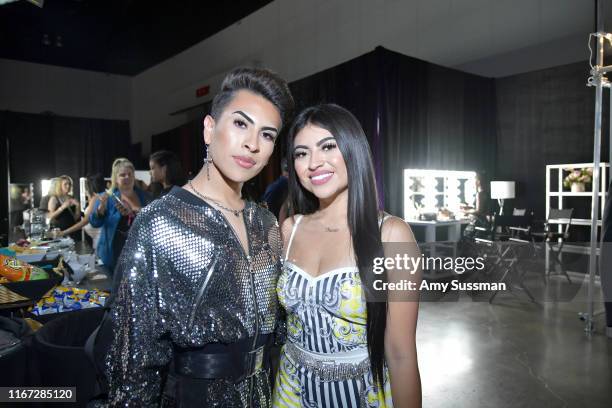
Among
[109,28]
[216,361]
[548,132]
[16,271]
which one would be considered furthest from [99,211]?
[109,28]

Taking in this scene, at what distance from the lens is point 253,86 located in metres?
1.15

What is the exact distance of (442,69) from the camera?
595cm

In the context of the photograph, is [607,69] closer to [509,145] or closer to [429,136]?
[509,145]

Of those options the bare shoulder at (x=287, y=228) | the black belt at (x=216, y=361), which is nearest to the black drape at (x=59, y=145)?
the bare shoulder at (x=287, y=228)

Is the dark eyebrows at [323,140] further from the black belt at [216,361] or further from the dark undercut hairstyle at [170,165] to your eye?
the dark undercut hairstyle at [170,165]

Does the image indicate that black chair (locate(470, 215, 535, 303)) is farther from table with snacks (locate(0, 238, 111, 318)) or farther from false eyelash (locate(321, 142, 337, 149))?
table with snacks (locate(0, 238, 111, 318))

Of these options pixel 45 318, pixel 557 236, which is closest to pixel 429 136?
pixel 557 236

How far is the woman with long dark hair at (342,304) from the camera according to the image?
1193 millimetres

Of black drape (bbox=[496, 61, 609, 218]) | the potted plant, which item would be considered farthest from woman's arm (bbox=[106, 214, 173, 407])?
the potted plant

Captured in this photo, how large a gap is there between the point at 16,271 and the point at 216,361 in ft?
3.56

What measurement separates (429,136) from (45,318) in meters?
5.70

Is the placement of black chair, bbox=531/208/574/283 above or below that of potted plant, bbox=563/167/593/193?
below

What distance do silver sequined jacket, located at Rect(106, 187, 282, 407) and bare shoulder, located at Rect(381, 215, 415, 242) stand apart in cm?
41

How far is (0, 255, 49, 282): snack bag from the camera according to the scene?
1.55 m
